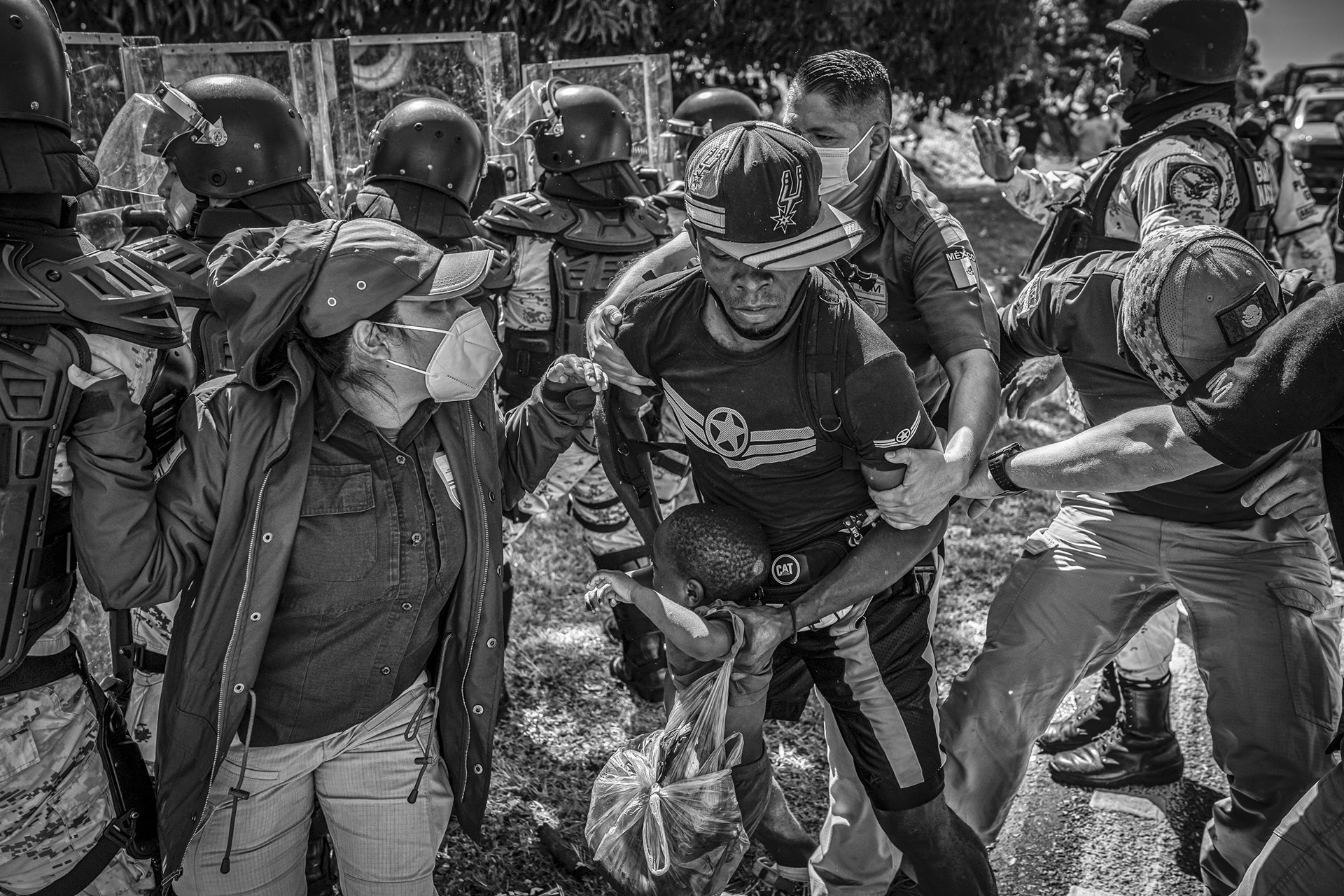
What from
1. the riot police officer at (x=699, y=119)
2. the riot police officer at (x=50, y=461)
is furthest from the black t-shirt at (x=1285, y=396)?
the riot police officer at (x=699, y=119)

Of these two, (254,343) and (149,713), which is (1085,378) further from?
(149,713)

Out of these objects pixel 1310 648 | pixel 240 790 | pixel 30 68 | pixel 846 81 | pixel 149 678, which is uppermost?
pixel 30 68

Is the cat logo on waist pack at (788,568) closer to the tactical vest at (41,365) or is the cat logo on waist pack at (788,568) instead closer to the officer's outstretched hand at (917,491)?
the officer's outstretched hand at (917,491)

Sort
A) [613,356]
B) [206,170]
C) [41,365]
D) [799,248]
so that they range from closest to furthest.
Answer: [41,365], [799,248], [613,356], [206,170]

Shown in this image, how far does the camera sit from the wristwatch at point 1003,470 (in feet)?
9.60

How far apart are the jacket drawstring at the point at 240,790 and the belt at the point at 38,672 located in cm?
43

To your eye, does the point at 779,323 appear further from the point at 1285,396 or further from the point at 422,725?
the point at 422,725

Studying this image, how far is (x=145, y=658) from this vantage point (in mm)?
3088

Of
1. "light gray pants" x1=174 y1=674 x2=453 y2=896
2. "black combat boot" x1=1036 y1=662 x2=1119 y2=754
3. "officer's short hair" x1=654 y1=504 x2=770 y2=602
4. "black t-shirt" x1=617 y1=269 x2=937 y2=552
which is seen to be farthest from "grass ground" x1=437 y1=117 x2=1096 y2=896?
"black t-shirt" x1=617 y1=269 x2=937 y2=552

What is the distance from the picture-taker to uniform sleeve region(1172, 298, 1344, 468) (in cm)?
228

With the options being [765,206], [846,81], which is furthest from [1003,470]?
[846,81]

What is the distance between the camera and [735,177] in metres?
2.46

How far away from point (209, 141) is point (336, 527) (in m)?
1.88

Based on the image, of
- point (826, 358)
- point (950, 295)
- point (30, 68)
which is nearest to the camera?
point (30, 68)
